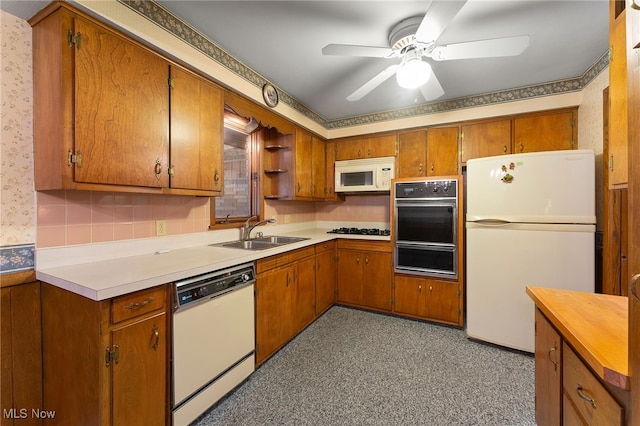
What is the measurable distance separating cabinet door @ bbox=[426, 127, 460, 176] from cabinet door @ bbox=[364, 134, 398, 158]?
0.43m

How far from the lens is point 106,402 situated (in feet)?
3.69

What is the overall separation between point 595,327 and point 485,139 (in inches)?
98.0

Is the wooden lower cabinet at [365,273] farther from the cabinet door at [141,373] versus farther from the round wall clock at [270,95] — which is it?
the cabinet door at [141,373]

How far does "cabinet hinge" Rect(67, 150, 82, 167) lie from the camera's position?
1.27m

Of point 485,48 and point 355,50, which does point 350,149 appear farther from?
point 485,48

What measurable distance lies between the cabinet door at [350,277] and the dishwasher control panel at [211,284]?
1.58m

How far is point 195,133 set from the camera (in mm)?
1871

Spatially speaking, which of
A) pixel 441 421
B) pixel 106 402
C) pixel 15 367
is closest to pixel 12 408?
pixel 15 367

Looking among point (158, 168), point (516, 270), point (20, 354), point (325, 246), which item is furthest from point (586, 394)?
point (20, 354)

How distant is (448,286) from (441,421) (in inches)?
57.5

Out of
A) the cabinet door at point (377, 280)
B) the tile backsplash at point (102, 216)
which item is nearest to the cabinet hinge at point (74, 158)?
the tile backsplash at point (102, 216)

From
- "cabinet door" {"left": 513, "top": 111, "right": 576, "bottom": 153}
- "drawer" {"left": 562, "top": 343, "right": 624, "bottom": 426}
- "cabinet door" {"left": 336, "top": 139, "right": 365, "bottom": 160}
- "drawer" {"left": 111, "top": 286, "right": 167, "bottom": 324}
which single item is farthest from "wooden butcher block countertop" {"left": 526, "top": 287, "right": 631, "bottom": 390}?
"cabinet door" {"left": 336, "top": 139, "right": 365, "bottom": 160}

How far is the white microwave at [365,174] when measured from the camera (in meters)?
3.32

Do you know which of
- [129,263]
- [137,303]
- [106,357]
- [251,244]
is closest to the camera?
[106,357]
